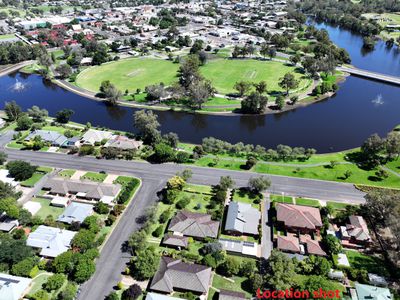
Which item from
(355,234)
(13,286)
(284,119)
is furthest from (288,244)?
(284,119)

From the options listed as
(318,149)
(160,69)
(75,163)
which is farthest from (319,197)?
(160,69)

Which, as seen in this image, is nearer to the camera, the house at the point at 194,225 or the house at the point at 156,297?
the house at the point at 156,297

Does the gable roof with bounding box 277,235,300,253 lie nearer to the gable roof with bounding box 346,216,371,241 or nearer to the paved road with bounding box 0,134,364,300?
the gable roof with bounding box 346,216,371,241

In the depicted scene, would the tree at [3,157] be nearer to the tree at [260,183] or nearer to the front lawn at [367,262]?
the tree at [260,183]

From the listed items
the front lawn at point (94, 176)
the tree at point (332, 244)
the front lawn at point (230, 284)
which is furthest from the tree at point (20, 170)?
the tree at point (332, 244)

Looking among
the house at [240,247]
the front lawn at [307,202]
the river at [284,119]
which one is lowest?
the river at [284,119]
